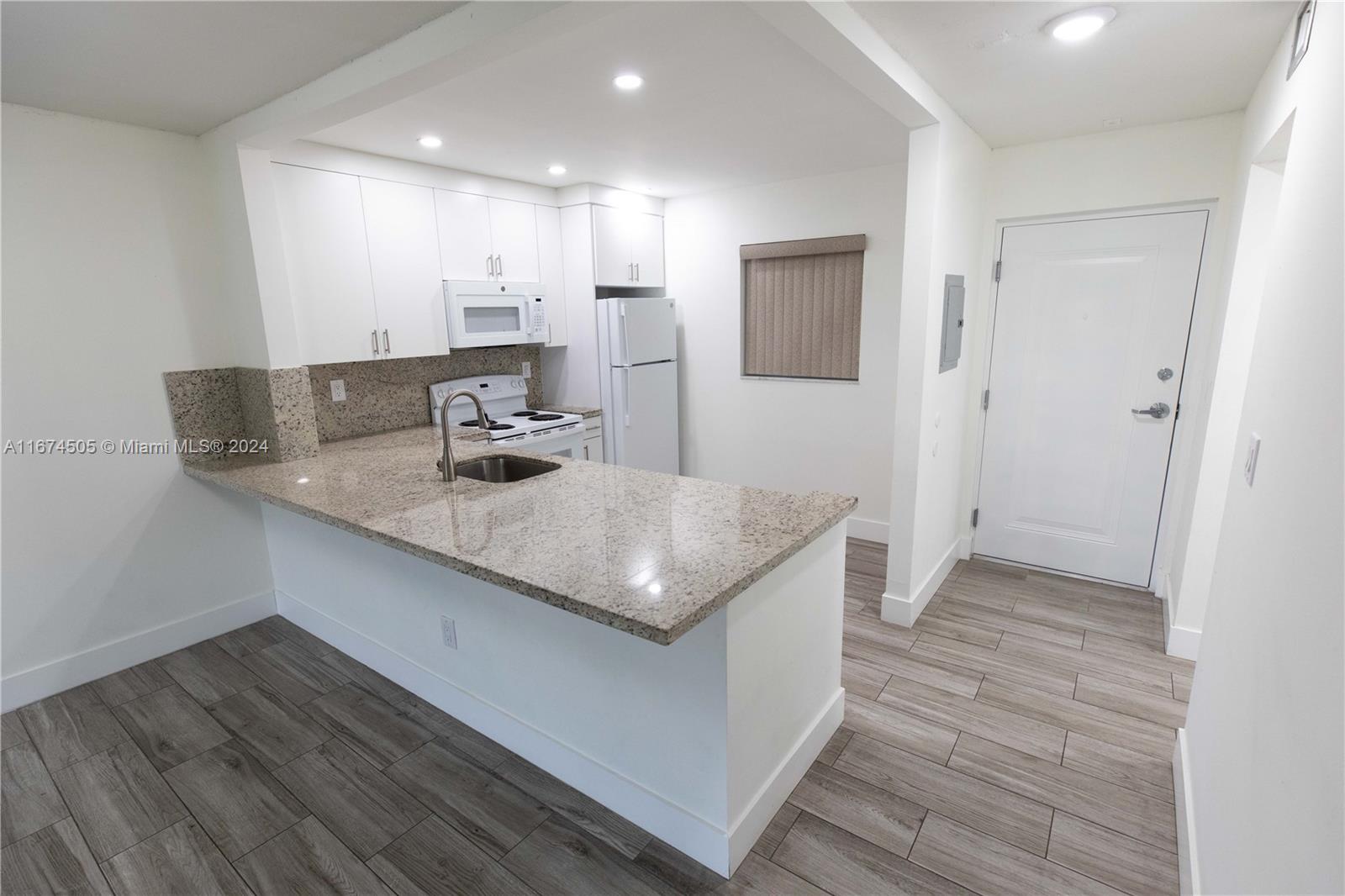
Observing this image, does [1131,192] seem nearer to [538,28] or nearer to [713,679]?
[538,28]

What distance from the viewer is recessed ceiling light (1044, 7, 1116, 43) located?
5.69 ft

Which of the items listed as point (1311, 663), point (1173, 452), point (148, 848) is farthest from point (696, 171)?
point (148, 848)

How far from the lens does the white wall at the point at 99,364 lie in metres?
2.31

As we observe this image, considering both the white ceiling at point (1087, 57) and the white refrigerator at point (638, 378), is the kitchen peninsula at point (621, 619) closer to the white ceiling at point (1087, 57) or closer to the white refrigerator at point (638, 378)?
the white ceiling at point (1087, 57)

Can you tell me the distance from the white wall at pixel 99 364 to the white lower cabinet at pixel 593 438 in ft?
6.60

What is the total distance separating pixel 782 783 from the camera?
188 cm

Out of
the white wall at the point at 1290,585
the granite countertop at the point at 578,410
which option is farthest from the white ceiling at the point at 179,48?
the granite countertop at the point at 578,410

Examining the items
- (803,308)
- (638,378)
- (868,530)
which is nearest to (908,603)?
(868,530)

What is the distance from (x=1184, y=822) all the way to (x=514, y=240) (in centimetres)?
404

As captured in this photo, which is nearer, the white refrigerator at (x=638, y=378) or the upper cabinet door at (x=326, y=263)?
the upper cabinet door at (x=326, y=263)

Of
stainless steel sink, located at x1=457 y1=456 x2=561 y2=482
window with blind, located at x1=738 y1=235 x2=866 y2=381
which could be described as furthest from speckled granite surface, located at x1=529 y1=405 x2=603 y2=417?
stainless steel sink, located at x1=457 y1=456 x2=561 y2=482

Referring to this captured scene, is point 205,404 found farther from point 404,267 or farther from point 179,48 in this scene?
point 179,48

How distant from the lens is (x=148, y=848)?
1.78 m

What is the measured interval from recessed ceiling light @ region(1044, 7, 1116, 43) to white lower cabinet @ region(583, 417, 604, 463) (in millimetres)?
3076
